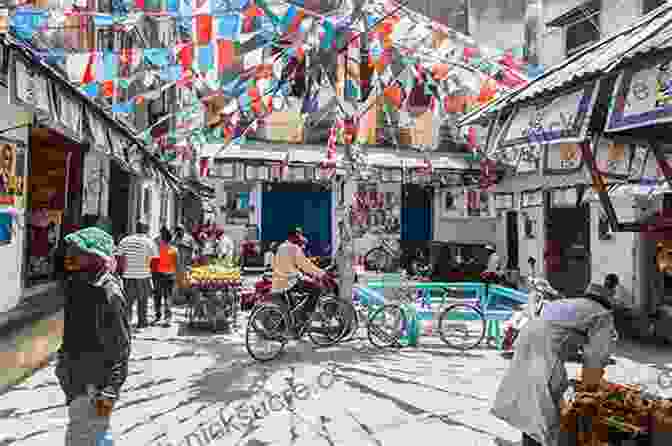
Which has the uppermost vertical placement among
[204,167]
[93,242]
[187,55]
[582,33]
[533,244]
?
[582,33]

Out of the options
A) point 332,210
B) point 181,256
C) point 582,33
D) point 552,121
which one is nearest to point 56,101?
point 552,121

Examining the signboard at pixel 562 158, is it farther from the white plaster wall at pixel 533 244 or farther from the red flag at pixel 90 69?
the white plaster wall at pixel 533 244

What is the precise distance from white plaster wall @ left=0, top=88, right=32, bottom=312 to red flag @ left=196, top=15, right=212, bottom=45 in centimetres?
280

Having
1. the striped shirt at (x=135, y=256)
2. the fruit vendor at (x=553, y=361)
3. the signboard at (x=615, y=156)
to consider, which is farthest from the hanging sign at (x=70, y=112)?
the signboard at (x=615, y=156)

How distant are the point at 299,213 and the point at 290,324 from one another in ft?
60.3

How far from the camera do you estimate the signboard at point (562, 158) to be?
5852 mm

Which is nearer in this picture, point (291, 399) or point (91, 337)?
point (91, 337)

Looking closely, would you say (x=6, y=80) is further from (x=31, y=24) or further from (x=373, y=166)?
(x=373, y=166)

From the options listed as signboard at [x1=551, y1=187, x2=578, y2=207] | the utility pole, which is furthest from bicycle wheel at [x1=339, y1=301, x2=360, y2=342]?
the utility pole

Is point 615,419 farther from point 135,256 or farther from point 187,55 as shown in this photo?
point 135,256

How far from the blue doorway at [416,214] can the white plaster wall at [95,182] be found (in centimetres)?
1687

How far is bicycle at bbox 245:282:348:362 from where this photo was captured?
8039 mm

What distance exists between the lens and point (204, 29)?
8016 mm

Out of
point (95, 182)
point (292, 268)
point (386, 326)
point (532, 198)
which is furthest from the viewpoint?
point (532, 198)
